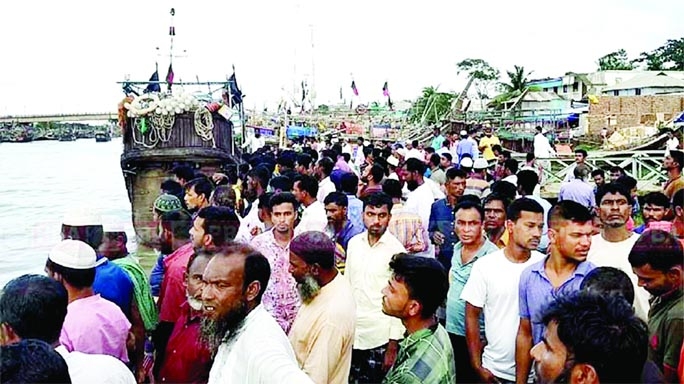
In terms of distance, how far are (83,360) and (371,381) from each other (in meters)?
2.31

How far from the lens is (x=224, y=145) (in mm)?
16391

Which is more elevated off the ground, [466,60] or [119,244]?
[466,60]

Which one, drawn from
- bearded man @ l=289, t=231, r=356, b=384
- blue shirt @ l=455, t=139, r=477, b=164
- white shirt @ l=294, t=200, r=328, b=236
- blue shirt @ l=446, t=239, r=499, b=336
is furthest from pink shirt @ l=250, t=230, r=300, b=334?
blue shirt @ l=455, t=139, r=477, b=164

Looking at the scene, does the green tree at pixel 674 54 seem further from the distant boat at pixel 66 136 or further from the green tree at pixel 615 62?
the distant boat at pixel 66 136

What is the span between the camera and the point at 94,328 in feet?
11.2

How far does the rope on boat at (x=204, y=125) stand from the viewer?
1534 centimetres

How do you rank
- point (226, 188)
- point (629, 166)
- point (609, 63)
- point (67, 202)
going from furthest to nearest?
point (609, 63) < point (67, 202) < point (629, 166) < point (226, 188)

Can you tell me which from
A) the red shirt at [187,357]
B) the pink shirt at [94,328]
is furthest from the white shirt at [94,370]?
the red shirt at [187,357]

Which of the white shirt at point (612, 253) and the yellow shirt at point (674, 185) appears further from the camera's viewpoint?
the yellow shirt at point (674, 185)

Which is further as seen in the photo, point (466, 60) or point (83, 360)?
point (466, 60)

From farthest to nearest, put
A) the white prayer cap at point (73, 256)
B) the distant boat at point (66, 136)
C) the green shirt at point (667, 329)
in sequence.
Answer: the distant boat at point (66, 136)
the white prayer cap at point (73, 256)
the green shirt at point (667, 329)

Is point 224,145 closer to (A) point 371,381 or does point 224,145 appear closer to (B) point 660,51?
(A) point 371,381

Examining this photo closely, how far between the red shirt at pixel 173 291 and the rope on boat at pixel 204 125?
11.3 metres

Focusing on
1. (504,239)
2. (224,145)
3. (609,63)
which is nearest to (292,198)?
(504,239)
